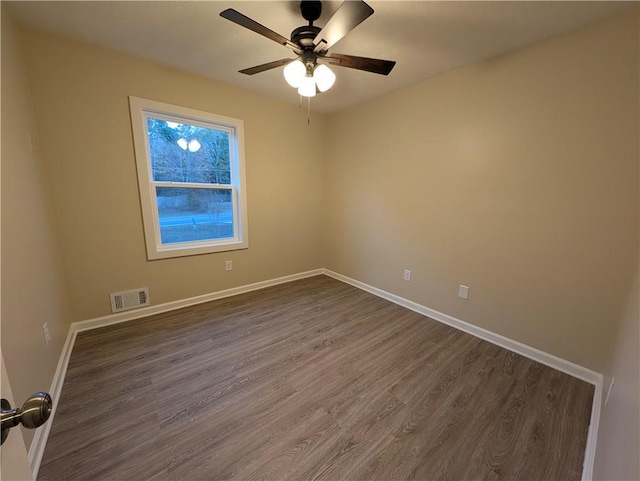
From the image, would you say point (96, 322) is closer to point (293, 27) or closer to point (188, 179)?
point (188, 179)

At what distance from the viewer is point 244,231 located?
127 inches

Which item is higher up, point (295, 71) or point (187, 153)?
point (295, 71)

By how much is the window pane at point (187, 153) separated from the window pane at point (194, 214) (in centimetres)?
15

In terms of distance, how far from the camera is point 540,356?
208 centimetres

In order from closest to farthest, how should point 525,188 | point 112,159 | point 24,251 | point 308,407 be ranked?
1. point 24,251
2. point 308,407
3. point 525,188
4. point 112,159

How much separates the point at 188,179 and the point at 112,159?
0.66 m

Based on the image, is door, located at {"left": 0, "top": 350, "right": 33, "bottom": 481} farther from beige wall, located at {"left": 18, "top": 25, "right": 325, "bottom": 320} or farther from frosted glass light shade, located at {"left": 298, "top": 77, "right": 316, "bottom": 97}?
beige wall, located at {"left": 18, "top": 25, "right": 325, "bottom": 320}

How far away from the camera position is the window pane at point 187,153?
2.60m

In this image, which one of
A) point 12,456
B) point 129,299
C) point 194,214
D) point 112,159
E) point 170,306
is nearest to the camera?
point 12,456

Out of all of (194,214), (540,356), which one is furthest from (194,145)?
(540,356)

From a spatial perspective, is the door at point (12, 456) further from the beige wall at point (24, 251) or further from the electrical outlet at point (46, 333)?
the electrical outlet at point (46, 333)

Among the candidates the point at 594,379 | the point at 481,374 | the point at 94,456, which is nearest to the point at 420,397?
the point at 481,374

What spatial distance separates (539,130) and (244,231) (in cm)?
296

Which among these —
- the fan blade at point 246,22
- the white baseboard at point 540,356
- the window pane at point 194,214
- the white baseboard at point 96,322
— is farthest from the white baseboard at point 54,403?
the white baseboard at point 540,356
